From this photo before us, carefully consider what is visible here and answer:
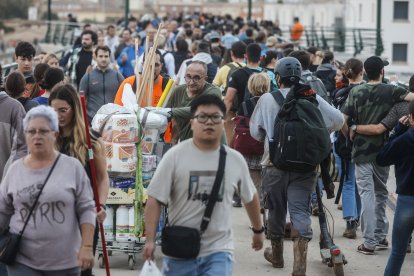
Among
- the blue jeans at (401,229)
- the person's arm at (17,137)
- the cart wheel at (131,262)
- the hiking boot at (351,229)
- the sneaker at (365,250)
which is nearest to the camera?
the person's arm at (17,137)

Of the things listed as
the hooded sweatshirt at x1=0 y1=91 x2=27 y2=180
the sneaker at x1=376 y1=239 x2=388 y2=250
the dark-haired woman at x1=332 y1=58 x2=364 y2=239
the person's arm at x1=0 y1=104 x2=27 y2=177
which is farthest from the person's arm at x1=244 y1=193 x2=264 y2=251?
the dark-haired woman at x1=332 y1=58 x2=364 y2=239

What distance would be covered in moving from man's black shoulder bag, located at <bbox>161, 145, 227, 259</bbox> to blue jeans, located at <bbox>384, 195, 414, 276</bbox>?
2.38 metres

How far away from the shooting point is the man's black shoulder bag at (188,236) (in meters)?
7.24

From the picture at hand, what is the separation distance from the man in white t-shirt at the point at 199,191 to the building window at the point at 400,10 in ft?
244

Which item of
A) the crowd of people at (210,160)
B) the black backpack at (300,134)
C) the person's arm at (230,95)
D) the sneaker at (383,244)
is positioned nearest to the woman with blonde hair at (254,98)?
the crowd of people at (210,160)

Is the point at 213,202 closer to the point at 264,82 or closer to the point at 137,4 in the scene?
the point at 264,82

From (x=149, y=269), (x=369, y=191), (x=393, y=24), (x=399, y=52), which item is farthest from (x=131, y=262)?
(x=399, y=52)

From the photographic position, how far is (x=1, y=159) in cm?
902

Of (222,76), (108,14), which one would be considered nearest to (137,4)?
(108,14)

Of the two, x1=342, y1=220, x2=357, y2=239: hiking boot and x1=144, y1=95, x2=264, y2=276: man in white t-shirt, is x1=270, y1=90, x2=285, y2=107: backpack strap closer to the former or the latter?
x1=342, y1=220, x2=357, y2=239: hiking boot

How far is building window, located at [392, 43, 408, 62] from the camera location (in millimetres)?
82731

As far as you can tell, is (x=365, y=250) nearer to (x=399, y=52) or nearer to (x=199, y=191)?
(x=199, y=191)

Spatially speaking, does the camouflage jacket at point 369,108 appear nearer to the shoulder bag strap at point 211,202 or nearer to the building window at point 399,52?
the shoulder bag strap at point 211,202

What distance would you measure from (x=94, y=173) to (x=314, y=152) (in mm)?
2562
